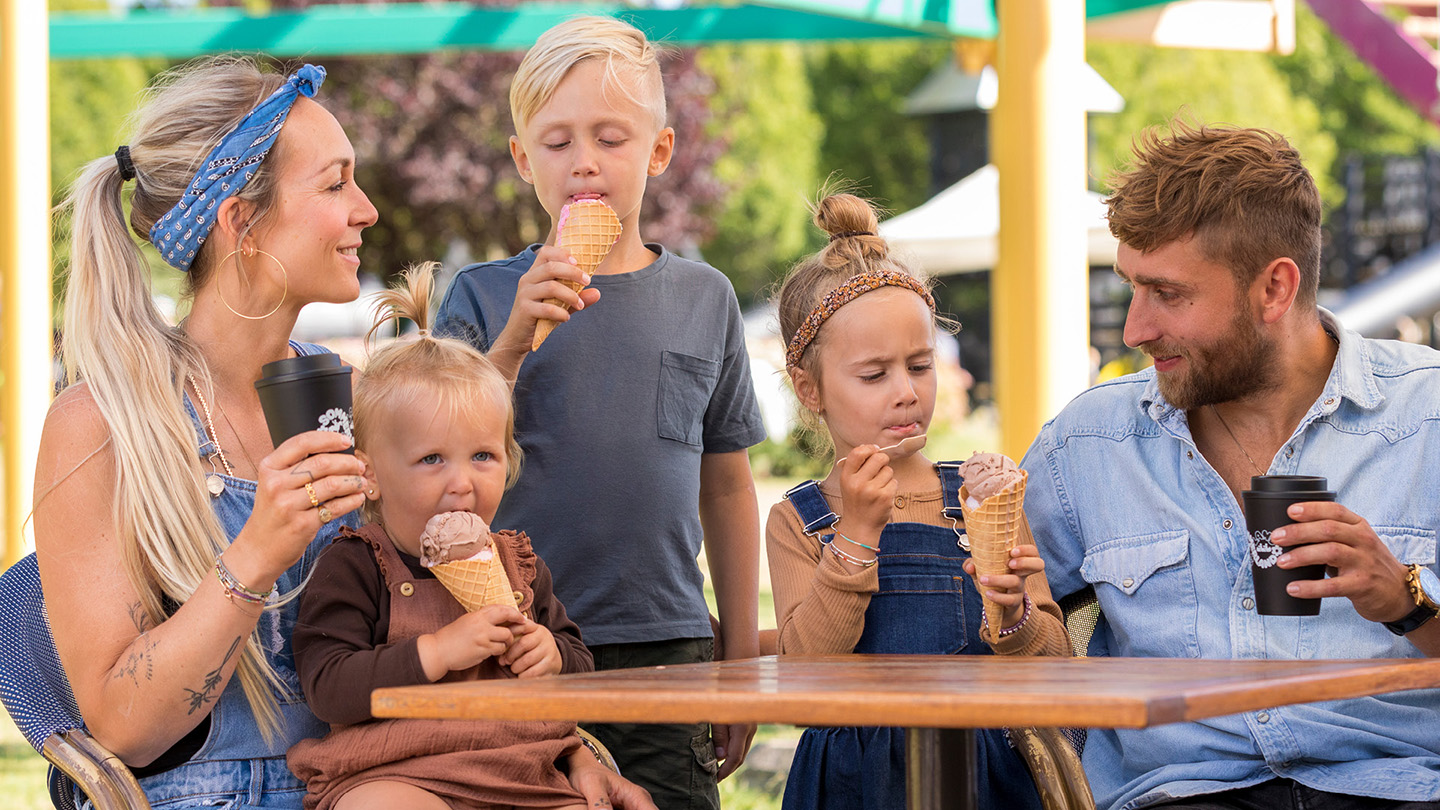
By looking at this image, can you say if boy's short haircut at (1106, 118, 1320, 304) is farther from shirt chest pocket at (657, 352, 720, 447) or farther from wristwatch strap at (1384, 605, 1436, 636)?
shirt chest pocket at (657, 352, 720, 447)

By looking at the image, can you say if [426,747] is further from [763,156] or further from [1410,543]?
[763,156]

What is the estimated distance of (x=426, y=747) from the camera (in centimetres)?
Answer: 257

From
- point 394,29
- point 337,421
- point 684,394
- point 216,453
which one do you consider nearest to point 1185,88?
point 394,29

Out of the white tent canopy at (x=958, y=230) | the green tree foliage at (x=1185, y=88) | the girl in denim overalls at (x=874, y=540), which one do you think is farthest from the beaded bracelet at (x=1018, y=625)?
the green tree foliage at (x=1185, y=88)

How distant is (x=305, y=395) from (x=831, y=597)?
1.14 m

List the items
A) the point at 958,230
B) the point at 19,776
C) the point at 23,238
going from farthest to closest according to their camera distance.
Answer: the point at 958,230
the point at 23,238
the point at 19,776

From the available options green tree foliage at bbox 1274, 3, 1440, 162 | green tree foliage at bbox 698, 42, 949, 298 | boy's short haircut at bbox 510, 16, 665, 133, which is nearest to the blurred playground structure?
boy's short haircut at bbox 510, 16, 665, 133

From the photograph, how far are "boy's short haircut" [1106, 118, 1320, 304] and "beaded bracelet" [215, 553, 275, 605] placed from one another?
80.3 inches

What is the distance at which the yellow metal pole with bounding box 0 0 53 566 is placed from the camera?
25.9ft

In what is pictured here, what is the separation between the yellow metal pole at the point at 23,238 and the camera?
7891 mm

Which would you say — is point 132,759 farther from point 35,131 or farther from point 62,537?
point 35,131

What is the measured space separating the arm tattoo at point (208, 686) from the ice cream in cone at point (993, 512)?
4.54 ft

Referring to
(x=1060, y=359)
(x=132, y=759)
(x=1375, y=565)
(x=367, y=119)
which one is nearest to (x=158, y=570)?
(x=132, y=759)

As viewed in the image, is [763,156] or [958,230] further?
[763,156]
